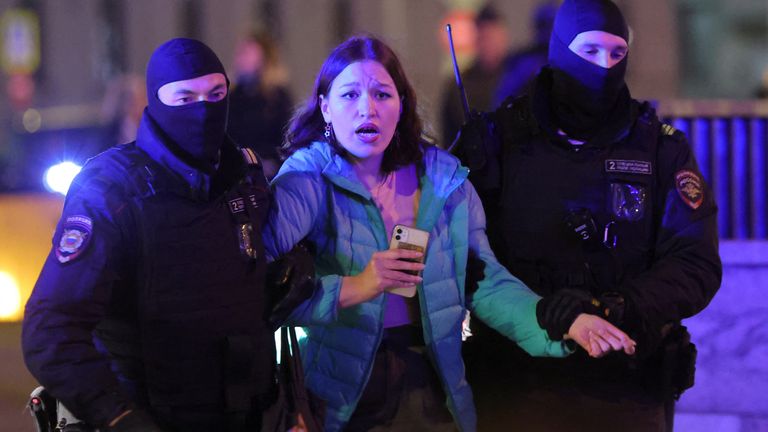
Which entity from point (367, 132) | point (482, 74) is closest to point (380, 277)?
point (367, 132)

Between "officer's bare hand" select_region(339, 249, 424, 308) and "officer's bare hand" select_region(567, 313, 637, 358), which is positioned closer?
"officer's bare hand" select_region(339, 249, 424, 308)

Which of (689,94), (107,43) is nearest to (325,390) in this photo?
(689,94)

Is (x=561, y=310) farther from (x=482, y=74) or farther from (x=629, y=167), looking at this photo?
(x=482, y=74)

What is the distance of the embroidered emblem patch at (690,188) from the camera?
339 cm

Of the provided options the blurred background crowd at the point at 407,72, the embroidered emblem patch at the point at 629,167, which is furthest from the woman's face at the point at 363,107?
the embroidered emblem patch at the point at 629,167

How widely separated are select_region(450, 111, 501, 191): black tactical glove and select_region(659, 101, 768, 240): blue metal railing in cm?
276

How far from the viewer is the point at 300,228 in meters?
3.12

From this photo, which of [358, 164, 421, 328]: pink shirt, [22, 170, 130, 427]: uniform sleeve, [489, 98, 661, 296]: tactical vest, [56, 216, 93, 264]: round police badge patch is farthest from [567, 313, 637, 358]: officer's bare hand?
[56, 216, 93, 264]: round police badge patch

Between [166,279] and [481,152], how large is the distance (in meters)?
1.24

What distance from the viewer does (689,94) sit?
1770 centimetres

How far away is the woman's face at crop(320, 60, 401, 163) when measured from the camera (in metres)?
3.18

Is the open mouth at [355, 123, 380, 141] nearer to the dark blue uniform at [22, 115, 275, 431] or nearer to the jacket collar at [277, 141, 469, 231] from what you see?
the jacket collar at [277, 141, 469, 231]

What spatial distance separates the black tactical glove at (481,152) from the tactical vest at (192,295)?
935 mm

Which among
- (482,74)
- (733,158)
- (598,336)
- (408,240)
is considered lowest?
(598,336)
